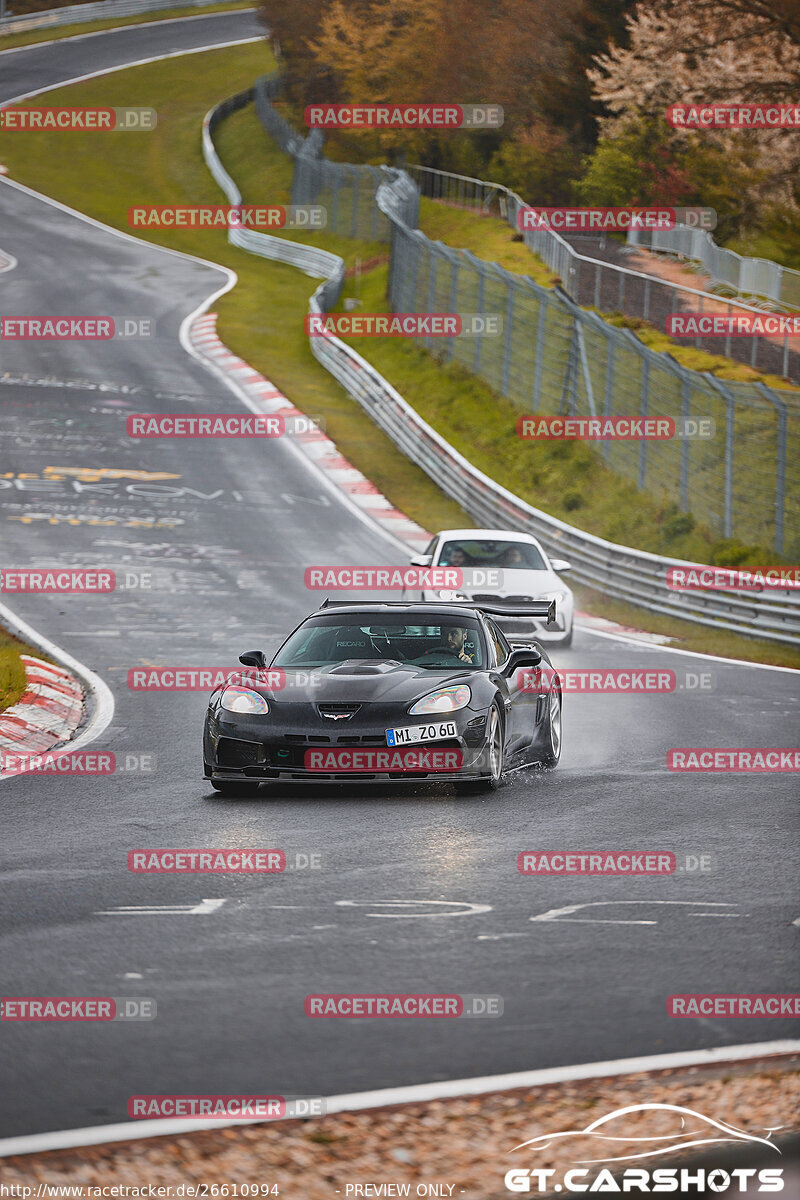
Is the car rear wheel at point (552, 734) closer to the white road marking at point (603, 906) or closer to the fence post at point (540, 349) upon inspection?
the white road marking at point (603, 906)

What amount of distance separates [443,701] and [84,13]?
101496 mm

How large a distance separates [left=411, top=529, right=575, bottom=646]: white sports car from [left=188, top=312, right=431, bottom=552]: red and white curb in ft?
21.8

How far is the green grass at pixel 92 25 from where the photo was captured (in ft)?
315

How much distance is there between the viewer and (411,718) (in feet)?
33.1

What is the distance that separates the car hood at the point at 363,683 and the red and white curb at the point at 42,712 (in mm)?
2725

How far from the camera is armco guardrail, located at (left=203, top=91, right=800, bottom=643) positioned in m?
21.0

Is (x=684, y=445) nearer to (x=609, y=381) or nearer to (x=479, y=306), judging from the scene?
(x=609, y=381)

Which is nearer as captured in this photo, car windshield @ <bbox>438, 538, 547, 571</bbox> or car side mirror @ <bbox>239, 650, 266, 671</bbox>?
car side mirror @ <bbox>239, 650, 266, 671</bbox>

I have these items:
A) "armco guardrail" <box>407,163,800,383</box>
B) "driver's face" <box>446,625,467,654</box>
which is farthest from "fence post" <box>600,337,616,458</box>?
"driver's face" <box>446,625,467,654</box>

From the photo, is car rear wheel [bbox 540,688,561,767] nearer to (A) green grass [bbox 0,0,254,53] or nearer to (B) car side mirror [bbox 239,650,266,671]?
(B) car side mirror [bbox 239,650,266,671]

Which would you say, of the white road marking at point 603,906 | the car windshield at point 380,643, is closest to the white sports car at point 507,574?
the car windshield at point 380,643

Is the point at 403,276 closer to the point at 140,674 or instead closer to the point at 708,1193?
the point at 140,674

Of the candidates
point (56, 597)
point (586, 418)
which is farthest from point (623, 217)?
point (56, 597)

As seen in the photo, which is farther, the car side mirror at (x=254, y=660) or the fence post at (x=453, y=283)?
the fence post at (x=453, y=283)
